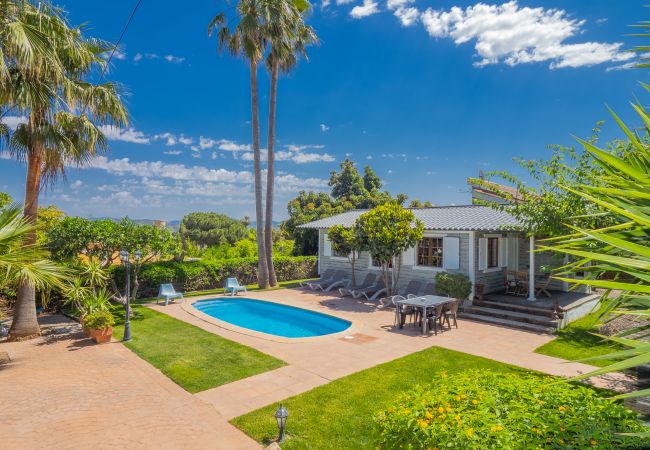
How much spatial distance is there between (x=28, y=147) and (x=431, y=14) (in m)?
14.2

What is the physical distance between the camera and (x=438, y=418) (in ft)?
10.5

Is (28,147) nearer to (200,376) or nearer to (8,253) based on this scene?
(8,253)

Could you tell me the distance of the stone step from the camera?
38.0 ft

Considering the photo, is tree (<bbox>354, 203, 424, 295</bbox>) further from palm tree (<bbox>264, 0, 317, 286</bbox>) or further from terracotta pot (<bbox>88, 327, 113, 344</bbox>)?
terracotta pot (<bbox>88, 327, 113, 344</bbox>)

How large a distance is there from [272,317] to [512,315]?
9.10m

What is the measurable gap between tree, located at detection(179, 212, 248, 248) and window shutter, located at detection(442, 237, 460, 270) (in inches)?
1436

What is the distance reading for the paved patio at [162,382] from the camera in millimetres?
5652

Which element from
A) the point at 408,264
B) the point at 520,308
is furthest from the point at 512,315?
the point at 408,264

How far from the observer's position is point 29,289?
10.5 m

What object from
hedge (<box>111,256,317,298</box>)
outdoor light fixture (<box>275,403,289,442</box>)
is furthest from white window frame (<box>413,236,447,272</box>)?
outdoor light fixture (<box>275,403,289,442</box>)

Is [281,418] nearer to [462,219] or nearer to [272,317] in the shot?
[272,317]

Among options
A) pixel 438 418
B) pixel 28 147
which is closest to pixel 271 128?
pixel 28 147

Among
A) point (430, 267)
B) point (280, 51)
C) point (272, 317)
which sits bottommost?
point (272, 317)

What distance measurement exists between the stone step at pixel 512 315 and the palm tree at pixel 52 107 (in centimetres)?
1387
